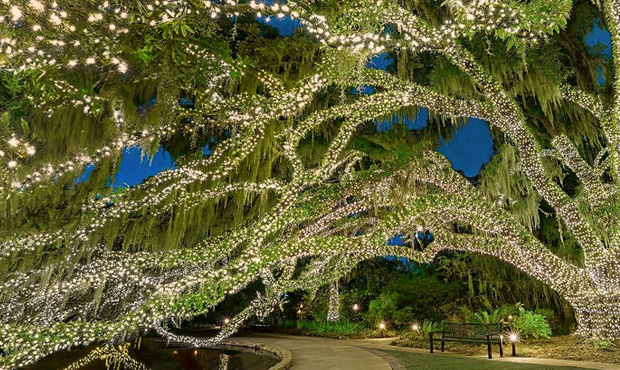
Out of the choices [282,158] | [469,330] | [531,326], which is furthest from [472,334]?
[282,158]

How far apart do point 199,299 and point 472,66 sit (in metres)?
6.07

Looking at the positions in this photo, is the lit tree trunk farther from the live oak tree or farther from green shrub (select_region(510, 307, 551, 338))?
green shrub (select_region(510, 307, 551, 338))

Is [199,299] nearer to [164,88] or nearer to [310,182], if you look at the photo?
[310,182]

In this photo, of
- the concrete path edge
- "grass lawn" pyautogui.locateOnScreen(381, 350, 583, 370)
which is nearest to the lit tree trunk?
the concrete path edge

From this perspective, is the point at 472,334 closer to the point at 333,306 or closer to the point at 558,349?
the point at 558,349

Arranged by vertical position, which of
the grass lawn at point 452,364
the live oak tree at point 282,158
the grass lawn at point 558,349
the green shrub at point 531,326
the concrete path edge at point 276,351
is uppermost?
the live oak tree at point 282,158

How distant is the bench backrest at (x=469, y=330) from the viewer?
24.0ft

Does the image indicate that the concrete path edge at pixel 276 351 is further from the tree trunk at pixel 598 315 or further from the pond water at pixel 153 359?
the tree trunk at pixel 598 315

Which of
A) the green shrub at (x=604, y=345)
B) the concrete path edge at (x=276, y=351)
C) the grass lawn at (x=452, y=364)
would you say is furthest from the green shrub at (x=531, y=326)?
the concrete path edge at (x=276, y=351)

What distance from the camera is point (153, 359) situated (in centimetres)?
1427

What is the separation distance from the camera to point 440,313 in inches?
530

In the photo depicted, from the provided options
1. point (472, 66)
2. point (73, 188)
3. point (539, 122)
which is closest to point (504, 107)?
point (472, 66)

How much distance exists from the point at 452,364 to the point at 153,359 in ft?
38.9

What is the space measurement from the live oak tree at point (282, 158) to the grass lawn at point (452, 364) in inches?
73.7
